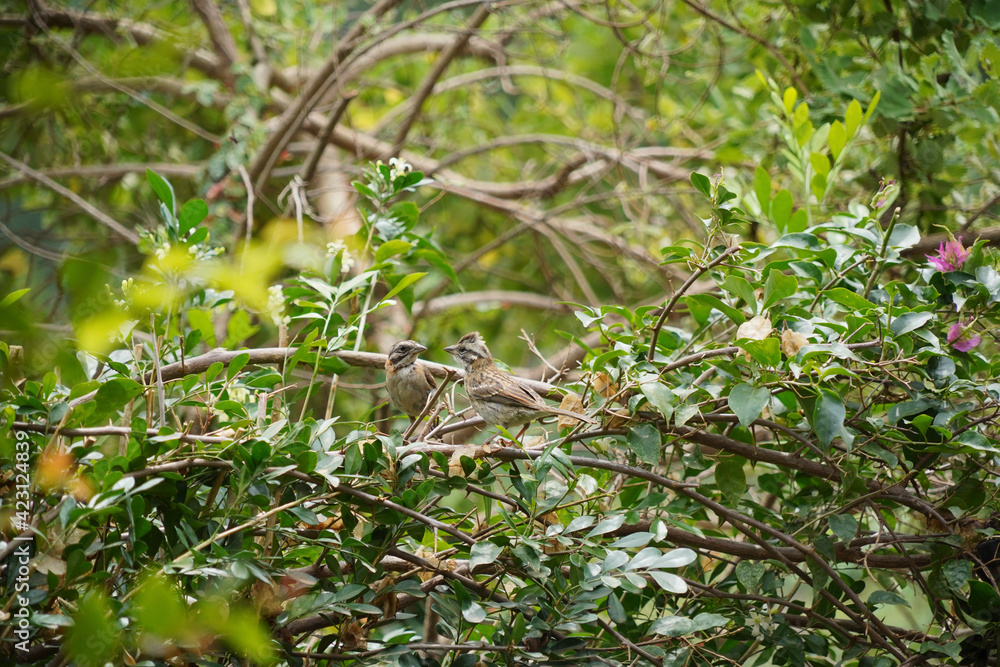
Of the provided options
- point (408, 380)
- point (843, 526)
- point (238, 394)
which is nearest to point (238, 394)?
point (238, 394)

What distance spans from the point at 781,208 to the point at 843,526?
103cm

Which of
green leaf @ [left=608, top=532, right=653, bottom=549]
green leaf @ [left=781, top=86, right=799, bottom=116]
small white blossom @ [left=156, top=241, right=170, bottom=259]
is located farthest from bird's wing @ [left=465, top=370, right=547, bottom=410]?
green leaf @ [left=781, top=86, right=799, bottom=116]

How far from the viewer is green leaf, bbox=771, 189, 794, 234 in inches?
99.3

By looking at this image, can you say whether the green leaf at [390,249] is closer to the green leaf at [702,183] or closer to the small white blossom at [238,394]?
the small white blossom at [238,394]

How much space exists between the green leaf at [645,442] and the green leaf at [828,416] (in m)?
0.38

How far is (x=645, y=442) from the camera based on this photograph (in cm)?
199

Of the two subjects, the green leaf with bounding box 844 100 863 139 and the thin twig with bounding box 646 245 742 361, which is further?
the green leaf with bounding box 844 100 863 139

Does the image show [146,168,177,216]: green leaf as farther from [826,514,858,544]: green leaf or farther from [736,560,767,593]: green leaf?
Answer: [826,514,858,544]: green leaf

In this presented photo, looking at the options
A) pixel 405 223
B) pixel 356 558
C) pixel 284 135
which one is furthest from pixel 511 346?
pixel 356 558

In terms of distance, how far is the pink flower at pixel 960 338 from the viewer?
2150mm

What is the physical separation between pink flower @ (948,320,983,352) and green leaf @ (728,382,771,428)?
68 centimetres

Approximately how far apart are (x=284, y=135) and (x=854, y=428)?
121 inches

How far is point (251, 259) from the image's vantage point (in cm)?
98

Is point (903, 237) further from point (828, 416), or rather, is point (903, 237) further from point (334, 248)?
point (334, 248)
